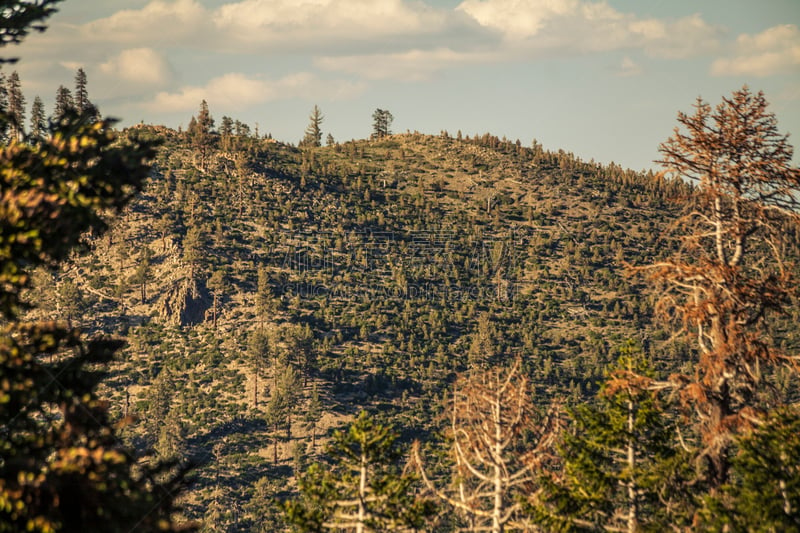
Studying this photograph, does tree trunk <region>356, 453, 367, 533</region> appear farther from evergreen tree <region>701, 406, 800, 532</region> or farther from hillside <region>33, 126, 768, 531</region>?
hillside <region>33, 126, 768, 531</region>

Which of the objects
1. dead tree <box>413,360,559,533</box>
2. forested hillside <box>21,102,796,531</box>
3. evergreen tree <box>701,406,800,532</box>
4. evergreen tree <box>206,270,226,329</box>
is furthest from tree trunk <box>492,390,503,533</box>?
evergreen tree <box>206,270,226,329</box>

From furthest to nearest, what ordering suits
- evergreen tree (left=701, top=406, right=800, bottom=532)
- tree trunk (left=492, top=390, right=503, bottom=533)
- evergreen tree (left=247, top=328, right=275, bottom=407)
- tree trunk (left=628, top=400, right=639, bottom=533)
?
1. evergreen tree (left=247, top=328, right=275, bottom=407)
2. tree trunk (left=628, top=400, right=639, bottom=533)
3. tree trunk (left=492, top=390, right=503, bottom=533)
4. evergreen tree (left=701, top=406, right=800, bottom=532)

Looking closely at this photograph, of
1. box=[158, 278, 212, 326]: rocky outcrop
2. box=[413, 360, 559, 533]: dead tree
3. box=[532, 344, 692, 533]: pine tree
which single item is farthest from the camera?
box=[158, 278, 212, 326]: rocky outcrop

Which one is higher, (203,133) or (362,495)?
(203,133)

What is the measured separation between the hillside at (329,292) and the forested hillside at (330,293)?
0.33 meters

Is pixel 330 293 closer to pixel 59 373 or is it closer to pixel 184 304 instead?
pixel 184 304

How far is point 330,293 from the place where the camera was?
118 m

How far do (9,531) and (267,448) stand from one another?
8363cm

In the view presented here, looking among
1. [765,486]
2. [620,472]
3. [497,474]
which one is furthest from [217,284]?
[765,486]

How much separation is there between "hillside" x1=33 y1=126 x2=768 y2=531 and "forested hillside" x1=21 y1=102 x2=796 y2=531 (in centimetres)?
33

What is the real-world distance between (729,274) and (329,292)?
333 feet

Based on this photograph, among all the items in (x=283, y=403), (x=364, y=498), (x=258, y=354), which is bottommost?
(x=283, y=403)

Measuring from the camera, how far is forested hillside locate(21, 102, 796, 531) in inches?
3647

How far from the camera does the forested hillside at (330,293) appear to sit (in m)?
92.6
